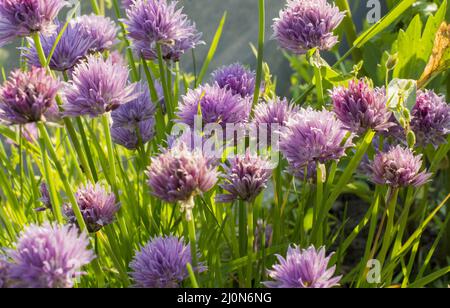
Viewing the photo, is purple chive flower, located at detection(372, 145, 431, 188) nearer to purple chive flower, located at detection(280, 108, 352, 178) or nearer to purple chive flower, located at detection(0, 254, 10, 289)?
purple chive flower, located at detection(280, 108, 352, 178)

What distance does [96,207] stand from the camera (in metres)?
0.87

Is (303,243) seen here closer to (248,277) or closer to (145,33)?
(248,277)

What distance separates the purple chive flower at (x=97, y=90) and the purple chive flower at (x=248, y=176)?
145mm

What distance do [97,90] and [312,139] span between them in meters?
0.24

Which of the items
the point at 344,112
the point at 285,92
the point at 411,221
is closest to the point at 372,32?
the point at 344,112

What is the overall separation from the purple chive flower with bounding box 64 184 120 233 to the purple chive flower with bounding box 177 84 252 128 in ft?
0.48

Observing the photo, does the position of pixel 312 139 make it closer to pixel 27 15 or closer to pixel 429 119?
pixel 429 119

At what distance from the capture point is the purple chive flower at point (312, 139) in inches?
31.7

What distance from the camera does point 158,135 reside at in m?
1.14

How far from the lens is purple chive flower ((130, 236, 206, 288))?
2.53ft

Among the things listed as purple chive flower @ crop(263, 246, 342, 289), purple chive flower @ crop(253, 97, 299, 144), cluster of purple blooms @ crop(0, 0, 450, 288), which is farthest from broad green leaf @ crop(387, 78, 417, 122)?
purple chive flower @ crop(263, 246, 342, 289)

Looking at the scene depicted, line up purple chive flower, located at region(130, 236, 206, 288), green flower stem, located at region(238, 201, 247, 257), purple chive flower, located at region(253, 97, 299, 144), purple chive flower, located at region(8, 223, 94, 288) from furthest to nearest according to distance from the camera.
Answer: green flower stem, located at region(238, 201, 247, 257), purple chive flower, located at region(253, 97, 299, 144), purple chive flower, located at region(130, 236, 206, 288), purple chive flower, located at region(8, 223, 94, 288)

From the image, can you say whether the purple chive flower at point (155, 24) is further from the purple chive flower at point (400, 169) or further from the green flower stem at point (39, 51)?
the purple chive flower at point (400, 169)
